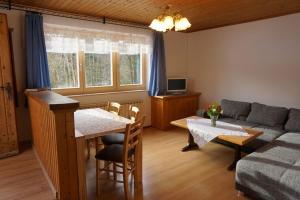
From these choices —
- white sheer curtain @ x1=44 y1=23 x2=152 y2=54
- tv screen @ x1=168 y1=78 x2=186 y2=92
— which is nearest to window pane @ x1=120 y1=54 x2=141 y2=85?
white sheer curtain @ x1=44 y1=23 x2=152 y2=54

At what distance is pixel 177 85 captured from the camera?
16.3ft

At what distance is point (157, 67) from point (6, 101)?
9.57 ft

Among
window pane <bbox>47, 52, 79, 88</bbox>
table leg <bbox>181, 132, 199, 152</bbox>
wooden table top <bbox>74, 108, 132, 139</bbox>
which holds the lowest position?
table leg <bbox>181, 132, 199, 152</bbox>

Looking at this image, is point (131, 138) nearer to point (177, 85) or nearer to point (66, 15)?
point (66, 15)

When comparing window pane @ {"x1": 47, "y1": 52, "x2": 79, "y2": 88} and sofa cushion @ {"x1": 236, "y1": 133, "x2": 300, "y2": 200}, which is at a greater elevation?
window pane @ {"x1": 47, "y1": 52, "x2": 79, "y2": 88}

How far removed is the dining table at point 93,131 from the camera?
75.3 inches

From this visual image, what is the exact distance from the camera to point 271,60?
3.91 m

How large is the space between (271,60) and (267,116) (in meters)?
1.09

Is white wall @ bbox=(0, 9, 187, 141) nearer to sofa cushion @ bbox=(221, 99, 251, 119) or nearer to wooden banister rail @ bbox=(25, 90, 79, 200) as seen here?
sofa cushion @ bbox=(221, 99, 251, 119)

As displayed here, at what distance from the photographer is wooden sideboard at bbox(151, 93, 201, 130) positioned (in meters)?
4.55

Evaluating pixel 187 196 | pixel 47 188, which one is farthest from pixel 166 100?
pixel 47 188

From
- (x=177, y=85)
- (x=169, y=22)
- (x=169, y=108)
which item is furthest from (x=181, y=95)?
(x=169, y=22)

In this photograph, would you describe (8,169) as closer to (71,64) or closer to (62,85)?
(62,85)

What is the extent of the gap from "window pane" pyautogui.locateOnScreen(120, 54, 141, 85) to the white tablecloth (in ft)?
6.08
